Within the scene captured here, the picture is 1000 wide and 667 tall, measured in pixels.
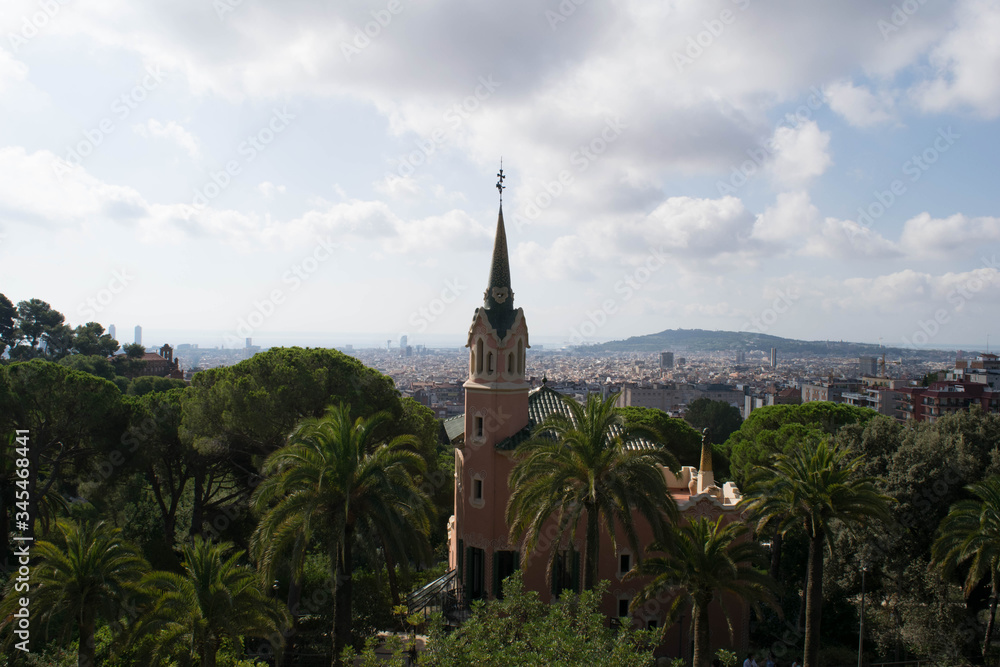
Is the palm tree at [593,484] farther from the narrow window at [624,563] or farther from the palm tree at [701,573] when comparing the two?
the narrow window at [624,563]

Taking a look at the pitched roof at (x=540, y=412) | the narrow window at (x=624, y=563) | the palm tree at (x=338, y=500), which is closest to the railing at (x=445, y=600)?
the palm tree at (x=338, y=500)

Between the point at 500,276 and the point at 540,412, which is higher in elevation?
the point at 500,276

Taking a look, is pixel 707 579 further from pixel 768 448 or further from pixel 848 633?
pixel 768 448

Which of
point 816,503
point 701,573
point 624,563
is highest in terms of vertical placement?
point 816,503

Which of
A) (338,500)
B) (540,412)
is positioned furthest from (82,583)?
(540,412)

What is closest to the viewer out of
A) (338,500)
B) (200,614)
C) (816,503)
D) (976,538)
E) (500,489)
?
(200,614)

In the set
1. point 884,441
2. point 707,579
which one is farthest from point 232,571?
point 884,441

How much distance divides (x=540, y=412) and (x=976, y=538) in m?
13.2

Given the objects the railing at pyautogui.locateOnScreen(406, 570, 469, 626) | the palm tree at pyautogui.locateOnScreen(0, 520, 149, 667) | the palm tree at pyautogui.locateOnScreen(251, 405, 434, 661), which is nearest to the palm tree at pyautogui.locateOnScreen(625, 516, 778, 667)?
the palm tree at pyautogui.locateOnScreen(251, 405, 434, 661)

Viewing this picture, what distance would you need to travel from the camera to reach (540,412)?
71.9 ft

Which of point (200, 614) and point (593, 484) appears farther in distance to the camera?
point (593, 484)

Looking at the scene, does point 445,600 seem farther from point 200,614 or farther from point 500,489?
point 200,614

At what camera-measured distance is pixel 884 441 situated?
22.3m

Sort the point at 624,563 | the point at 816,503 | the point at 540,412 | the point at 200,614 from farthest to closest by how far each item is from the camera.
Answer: the point at 540,412
the point at 624,563
the point at 816,503
the point at 200,614
